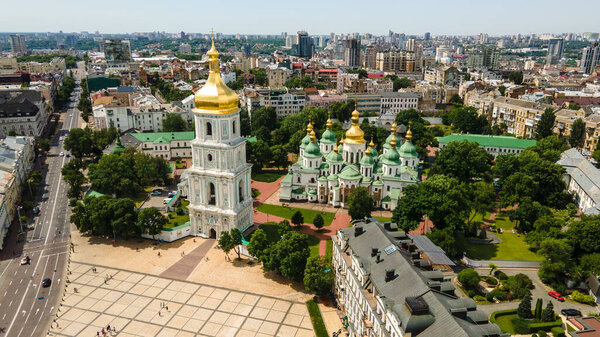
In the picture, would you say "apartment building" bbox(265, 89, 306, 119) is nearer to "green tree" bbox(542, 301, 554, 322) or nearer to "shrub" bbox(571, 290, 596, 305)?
"shrub" bbox(571, 290, 596, 305)

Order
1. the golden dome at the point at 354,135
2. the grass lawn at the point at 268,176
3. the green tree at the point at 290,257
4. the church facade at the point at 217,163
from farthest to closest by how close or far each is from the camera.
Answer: the grass lawn at the point at 268,176
the golden dome at the point at 354,135
the church facade at the point at 217,163
the green tree at the point at 290,257

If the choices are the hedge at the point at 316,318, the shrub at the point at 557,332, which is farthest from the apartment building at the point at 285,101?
the shrub at the point at 557,332

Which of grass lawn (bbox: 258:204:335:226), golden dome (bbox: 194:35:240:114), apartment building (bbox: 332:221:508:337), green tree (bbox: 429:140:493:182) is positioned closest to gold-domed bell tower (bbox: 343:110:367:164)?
grass lawn (bbox: 258:204:335:226)

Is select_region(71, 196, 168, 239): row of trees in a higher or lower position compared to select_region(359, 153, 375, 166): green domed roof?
lower

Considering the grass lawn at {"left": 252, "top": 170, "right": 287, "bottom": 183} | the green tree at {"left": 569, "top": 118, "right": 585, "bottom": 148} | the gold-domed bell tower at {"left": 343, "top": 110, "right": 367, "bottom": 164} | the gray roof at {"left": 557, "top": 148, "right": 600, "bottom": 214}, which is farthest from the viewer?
the green tree at {"left": 569, "top": 118, "right": 585, "bottom": 148}

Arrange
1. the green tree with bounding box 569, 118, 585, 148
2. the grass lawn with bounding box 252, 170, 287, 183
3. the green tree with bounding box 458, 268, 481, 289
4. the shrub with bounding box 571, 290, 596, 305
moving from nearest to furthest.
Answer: the shrub with bounding box 571, 290, 596, 305
the green tree with bounding box 458, 268, 481, 289
the grass lawn with bounding box 252, 170, 287, 183
the green tree with bounding box 569, 118, 585, 148

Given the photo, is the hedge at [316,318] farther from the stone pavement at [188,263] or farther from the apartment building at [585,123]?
the apartment building at [585,123]

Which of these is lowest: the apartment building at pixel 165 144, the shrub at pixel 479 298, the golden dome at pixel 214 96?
the shrub at pixel 479 298
